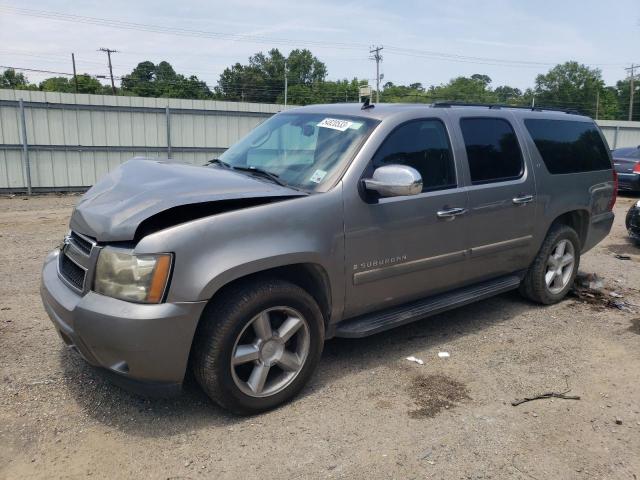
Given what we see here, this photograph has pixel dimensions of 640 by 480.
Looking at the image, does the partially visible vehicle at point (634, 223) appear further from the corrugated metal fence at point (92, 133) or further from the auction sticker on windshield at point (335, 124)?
the corrugated metal fence at point (92, 133)

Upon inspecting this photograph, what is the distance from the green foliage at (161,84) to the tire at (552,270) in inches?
2602

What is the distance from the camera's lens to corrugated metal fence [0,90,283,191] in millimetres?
13242

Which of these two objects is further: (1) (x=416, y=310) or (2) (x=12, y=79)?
(2) (x=12, y=79)

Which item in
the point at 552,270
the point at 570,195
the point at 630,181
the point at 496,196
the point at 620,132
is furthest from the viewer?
the point at 620,132

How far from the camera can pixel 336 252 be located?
135 inches

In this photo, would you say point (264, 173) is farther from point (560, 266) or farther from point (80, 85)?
point (80, 85)

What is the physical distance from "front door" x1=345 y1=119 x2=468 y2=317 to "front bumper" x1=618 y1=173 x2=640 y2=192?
12.2 meters

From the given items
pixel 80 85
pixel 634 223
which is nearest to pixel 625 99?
pixel 80 85

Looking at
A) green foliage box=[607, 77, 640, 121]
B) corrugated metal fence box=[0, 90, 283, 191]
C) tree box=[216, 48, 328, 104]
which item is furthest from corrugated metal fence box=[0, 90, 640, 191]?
green foliage box=[607, 77, 640, 121]

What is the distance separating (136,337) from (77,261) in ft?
2.48

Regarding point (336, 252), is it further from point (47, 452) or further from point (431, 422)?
point (47, 452)

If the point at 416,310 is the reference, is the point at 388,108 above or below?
above

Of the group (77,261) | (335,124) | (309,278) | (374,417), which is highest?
(335,124)

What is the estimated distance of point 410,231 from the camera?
3832 mm
